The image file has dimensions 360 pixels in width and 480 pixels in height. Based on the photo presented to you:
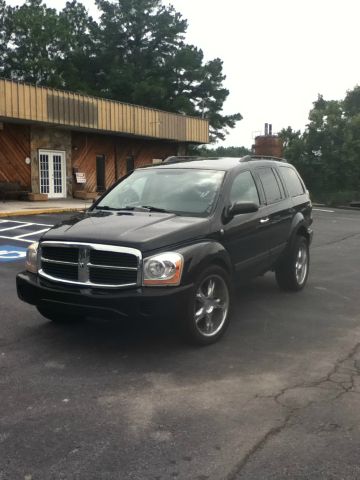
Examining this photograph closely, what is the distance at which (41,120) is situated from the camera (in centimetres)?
1997

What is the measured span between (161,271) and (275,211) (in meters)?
2.61

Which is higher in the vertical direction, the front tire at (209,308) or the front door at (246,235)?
the front door at (246,235)

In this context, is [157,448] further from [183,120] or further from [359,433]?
[183,120]

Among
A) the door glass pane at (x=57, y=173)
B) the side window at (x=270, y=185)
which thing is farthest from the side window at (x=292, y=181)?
the door glass pane at (x=57, y=173)

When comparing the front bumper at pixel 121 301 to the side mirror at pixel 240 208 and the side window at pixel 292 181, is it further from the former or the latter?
the side window at pixel 292 181

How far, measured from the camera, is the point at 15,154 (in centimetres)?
2159

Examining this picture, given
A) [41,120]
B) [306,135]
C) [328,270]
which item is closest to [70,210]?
[41,120]

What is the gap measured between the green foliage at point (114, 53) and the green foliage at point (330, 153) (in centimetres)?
1322

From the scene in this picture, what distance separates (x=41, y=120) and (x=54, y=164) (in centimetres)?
346

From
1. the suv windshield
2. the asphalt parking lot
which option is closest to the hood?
the suv windshield

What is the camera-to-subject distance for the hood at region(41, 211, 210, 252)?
4.71 metres

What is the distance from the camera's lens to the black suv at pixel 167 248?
15.1ft

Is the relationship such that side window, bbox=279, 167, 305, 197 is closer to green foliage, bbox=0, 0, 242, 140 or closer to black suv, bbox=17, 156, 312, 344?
black suv, bbox=17, 156, 312, 344

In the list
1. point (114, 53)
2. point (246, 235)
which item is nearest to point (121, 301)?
point (246, 235)
